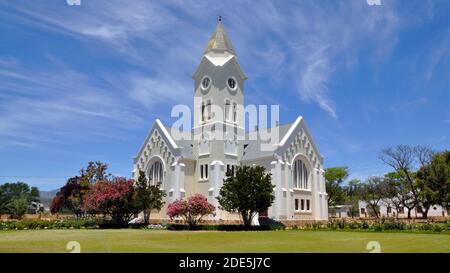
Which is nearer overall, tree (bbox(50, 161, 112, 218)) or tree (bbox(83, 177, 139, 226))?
tree (bbox(83, 177, 139, 226))

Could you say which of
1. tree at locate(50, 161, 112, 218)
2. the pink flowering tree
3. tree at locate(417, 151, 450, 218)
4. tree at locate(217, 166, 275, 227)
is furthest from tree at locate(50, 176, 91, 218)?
tree at locate(417, 151, 450, 218)

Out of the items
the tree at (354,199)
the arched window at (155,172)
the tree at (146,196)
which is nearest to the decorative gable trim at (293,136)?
the tree at (146,196)

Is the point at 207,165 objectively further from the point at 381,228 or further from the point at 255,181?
the point at 381,228

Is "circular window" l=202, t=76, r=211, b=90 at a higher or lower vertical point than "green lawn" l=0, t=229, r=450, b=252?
higher

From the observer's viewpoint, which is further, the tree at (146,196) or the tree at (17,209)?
the tree at (17,209)

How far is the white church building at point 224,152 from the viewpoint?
5134 centimetres

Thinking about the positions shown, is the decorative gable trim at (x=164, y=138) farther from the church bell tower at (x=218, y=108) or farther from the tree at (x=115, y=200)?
the tree at (x=115, y=200)

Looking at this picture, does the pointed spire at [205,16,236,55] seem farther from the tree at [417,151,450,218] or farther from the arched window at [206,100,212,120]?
the tree at [417,151,450,218]

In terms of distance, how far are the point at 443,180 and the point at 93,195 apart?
50738 mm

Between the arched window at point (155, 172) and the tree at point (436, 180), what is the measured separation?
40885 mm

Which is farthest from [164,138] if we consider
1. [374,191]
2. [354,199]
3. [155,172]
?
[354,199]

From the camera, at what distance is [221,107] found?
5644 centimetres

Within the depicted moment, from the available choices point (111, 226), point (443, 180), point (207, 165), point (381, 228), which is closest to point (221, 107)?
point (207, 165)

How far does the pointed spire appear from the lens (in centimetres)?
5941
